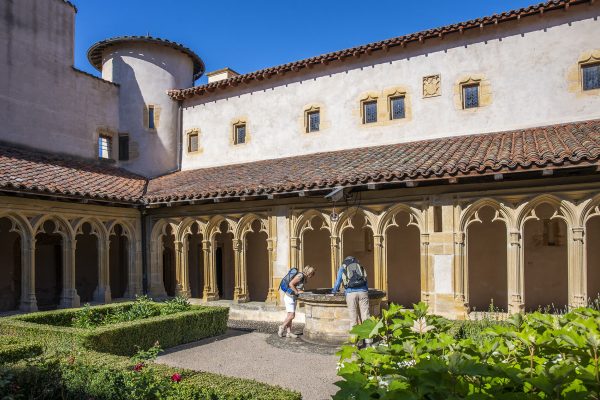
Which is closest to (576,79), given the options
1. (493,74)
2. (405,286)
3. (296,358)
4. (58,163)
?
(493,74)

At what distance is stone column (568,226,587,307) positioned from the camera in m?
9.23

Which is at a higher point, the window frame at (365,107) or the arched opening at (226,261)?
the window frame at (365,107)

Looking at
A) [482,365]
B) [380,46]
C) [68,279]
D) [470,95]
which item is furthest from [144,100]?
[482,365]

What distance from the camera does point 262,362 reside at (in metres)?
8.12

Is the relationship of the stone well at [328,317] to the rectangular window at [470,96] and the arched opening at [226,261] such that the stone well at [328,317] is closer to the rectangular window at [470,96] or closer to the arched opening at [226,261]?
the rectangular window at [470,96]

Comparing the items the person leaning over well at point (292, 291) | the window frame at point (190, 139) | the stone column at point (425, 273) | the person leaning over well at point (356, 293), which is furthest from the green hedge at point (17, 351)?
the window frame at point (190, 139)

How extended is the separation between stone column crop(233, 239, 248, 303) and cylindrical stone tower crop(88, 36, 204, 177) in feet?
20.3

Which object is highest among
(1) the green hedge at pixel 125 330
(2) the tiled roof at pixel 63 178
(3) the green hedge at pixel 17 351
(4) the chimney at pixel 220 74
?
(4) the chimney at pixel 220 74

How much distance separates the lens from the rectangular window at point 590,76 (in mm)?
12141

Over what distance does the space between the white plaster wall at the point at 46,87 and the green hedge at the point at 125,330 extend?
7.48 metres

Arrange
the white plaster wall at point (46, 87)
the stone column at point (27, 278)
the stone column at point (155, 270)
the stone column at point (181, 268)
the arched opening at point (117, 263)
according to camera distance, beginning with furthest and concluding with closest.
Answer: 1. the arched opening at point (117, 263)
2. the stone column at point (155, 270)
3. the white plaster wall at point (46, 87)
4. the stone column at point (181, 268)
5. the stone column at point (27, 278)

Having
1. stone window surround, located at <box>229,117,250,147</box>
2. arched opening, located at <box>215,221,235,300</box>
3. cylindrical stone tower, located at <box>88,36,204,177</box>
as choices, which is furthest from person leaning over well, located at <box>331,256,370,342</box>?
cylindrical stone tower, located at <box>88,36,204,177</box>

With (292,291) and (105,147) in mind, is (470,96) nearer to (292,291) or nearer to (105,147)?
(292,291)

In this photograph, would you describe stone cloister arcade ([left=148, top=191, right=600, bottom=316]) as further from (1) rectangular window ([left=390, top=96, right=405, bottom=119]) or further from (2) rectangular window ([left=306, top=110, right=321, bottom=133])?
(2) rectangular window ([left=306, top=110, right=321, bottom=133])
